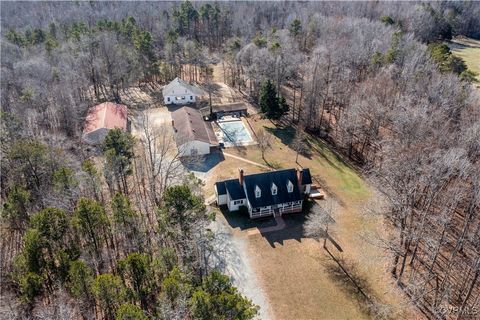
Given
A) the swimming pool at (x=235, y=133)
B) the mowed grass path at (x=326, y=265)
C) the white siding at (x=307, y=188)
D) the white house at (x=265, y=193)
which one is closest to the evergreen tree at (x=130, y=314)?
the mowed grass path at (x=326, y=265)

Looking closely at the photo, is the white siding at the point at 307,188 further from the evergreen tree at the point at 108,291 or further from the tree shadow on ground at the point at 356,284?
the evergreen tree at the point at 108,291

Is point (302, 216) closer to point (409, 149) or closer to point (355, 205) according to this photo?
point (355, 205)

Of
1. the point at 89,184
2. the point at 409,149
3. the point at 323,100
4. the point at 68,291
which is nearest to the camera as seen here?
the point at 68,291

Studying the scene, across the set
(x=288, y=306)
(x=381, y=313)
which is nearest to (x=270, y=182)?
(x=288, y=306)

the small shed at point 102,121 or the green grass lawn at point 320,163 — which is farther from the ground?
the small shed at point 102,121

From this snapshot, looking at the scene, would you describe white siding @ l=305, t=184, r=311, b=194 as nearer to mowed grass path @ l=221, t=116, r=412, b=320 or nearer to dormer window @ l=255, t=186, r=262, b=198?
mowed grass path @ l=221, t=116, r=412, b=320

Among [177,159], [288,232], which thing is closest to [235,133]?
[177,159]
